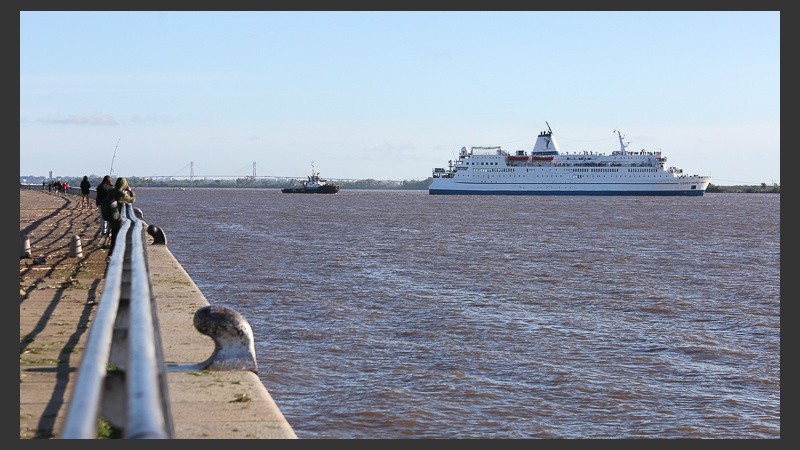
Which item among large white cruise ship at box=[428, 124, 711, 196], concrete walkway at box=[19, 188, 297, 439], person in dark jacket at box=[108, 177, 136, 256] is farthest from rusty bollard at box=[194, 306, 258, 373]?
large white cruise ship at box=[428, 124, 711, 196]

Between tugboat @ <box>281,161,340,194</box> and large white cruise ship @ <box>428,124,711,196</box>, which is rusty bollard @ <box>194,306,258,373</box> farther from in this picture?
tugboat @ <box>281,161,340,194</box>

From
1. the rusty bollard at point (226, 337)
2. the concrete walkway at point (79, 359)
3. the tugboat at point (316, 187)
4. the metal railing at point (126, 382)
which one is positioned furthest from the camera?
the tugboat at point (316, 187)

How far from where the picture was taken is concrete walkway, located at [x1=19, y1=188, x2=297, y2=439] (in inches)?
226

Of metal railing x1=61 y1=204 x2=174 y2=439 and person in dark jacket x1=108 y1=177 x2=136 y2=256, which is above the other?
person in dark jacket x1=108 y1=177 x2=136 y2=256

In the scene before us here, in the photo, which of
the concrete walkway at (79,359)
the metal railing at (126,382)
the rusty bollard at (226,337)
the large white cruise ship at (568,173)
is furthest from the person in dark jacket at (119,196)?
the large white cruise ship at (568,173)

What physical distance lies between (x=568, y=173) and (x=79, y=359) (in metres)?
125

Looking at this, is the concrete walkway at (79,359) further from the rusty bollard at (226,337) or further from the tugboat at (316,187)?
the tugboat at (316,187)

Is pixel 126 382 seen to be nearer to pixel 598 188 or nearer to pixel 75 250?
pixel 75 250

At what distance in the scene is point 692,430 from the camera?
355 inches

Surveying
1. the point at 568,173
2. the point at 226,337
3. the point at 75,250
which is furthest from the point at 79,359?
the point at 568,173

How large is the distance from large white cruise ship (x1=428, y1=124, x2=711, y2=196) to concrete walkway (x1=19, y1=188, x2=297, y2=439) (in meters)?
118

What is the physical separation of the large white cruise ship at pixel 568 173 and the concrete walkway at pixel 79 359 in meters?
118

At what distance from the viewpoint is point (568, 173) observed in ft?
425

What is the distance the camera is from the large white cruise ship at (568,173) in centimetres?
12900
